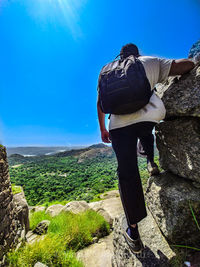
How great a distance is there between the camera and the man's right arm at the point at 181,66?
150 cm

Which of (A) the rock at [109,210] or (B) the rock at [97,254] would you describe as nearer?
(B) the rock at [97,254]

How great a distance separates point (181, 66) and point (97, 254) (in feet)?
17.2

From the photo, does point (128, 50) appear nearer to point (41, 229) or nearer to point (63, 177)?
point (41, 229)

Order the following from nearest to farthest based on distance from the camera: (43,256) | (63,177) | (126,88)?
(126,88) → (43,256) → (63,177)

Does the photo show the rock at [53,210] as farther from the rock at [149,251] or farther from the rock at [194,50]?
the rock at [194,50]

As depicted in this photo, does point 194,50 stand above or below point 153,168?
above

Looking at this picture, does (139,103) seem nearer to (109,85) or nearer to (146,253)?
(109,85)

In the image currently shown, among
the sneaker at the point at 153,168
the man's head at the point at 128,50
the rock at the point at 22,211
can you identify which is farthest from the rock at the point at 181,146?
the rock at the point at 22,211

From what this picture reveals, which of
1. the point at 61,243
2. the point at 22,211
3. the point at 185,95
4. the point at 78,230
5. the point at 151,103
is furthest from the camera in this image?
the point at 22,211

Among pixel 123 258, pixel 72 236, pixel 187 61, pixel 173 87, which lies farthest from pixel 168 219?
pixel 72 236

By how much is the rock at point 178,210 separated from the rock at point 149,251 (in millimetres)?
180

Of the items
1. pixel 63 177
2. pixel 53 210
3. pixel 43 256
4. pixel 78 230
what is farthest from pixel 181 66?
pixel 63 177

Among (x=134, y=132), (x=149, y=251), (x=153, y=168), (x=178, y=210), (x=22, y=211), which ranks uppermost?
(x=134, y=132)

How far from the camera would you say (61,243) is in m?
3.84
